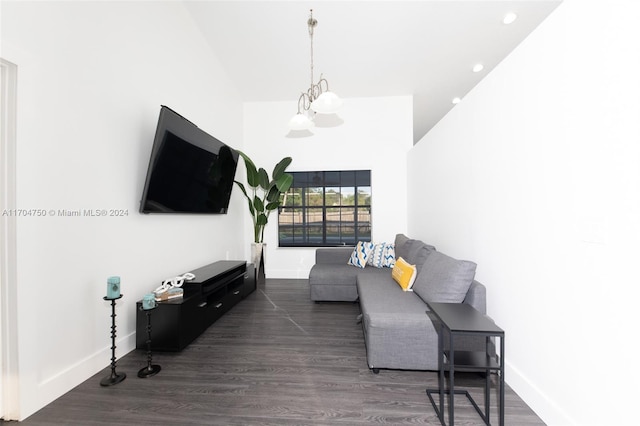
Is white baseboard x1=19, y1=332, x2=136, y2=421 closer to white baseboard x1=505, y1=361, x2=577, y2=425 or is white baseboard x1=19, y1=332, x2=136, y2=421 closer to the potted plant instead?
the potted plant

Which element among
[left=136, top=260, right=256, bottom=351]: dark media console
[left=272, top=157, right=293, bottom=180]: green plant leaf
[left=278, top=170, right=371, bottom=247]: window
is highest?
[left=272, top=157, right=293, bottom=180]: green plant leaf

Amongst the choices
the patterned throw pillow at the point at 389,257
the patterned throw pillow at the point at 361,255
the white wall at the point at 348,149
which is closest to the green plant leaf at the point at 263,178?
the white wall at the point at 348,149

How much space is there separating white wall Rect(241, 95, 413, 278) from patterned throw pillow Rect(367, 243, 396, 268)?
1027 mm

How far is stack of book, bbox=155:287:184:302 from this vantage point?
7.66ft

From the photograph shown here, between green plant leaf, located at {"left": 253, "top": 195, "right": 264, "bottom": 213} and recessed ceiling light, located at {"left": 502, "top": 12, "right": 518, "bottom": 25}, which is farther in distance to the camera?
green plant leaf, located at {"left": 253, "top": 195, "right": 264, "bottom": 213}

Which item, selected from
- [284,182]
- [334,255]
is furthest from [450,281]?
[284,182]

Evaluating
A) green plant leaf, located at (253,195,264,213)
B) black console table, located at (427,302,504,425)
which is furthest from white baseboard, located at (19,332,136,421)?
green plant leaf, located at (253,195,264,213)

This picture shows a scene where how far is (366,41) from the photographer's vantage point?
3498 millimetres

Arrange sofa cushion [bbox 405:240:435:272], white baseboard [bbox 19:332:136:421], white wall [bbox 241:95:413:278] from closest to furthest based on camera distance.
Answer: white baseboard [bbox 19:332:136:421], sofa cushion [bbox 405:240:435:272], white wall [bbox 241:95:413:278]

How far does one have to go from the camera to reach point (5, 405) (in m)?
1.53

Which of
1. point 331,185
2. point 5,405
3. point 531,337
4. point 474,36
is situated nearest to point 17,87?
point 5,405

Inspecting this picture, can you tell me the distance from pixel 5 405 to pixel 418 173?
4.57 metres

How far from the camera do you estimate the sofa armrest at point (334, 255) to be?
4.05 m

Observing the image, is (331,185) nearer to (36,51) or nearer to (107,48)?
(107,48)
